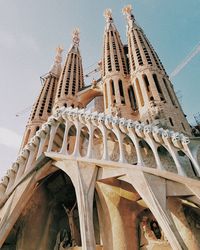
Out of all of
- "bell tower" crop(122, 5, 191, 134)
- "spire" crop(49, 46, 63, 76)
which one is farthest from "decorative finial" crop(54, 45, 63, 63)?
"bell tower" crop(122, 5, 191, 134)

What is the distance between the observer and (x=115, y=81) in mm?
21281

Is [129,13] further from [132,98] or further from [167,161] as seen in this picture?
[167,161]

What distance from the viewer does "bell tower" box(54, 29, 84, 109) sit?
24388 mm

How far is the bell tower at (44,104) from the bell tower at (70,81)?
78.7 inches

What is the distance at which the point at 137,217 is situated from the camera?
11.4 meters

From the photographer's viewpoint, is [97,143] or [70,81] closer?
[97,143]

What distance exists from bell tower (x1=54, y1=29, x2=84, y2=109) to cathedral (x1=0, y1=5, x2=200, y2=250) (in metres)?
8.08

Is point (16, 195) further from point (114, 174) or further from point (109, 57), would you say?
point (109, 57)

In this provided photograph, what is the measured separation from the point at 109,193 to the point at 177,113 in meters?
7.62

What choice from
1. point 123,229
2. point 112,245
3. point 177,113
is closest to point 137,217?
point 123,229

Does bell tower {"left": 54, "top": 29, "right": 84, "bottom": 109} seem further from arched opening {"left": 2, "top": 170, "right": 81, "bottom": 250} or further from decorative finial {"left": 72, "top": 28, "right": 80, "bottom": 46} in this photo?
arched opening {"left": 2, "top": 170, "right": 81, "bottom": 250}

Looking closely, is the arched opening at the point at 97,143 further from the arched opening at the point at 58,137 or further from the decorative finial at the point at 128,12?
the decorative finial at the point at 128,12

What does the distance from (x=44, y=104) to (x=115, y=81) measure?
9652 millimetres

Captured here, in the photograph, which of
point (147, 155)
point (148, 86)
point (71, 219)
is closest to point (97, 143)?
point (147, 155)
